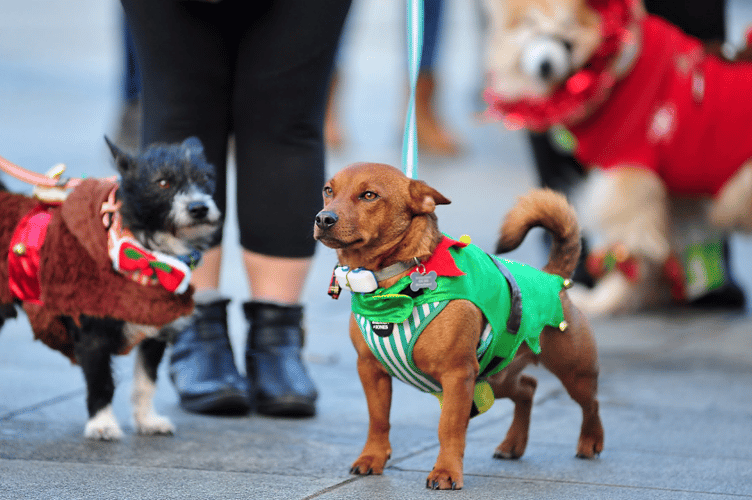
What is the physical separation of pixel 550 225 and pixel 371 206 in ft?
1.80

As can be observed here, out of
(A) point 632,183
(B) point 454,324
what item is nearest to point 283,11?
(B) point 454,324

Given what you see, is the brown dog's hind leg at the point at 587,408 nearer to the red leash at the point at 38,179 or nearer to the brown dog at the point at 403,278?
the brown dog at the point at 403,278

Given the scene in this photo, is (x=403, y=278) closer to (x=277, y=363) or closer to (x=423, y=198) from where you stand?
(x=423, y=198)

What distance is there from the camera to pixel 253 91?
301 cm

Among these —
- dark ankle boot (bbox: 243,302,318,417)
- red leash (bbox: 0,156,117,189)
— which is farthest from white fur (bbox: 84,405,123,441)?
red leash (bbox: 0,156,117,189)

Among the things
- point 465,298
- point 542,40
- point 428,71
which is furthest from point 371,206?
point 428,71

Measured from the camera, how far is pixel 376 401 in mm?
2332

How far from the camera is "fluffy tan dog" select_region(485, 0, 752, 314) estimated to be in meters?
4.26

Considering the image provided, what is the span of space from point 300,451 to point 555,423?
79 centimetres

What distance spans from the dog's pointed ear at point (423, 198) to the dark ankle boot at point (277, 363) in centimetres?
92

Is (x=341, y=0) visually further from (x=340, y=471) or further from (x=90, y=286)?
(x=340, y=471)

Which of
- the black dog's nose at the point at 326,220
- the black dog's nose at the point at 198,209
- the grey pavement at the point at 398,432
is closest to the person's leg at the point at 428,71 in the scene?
the grey pavement at the point at 398,432

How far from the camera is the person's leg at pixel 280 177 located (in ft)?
9.64

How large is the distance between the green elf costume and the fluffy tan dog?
80.6 inches
